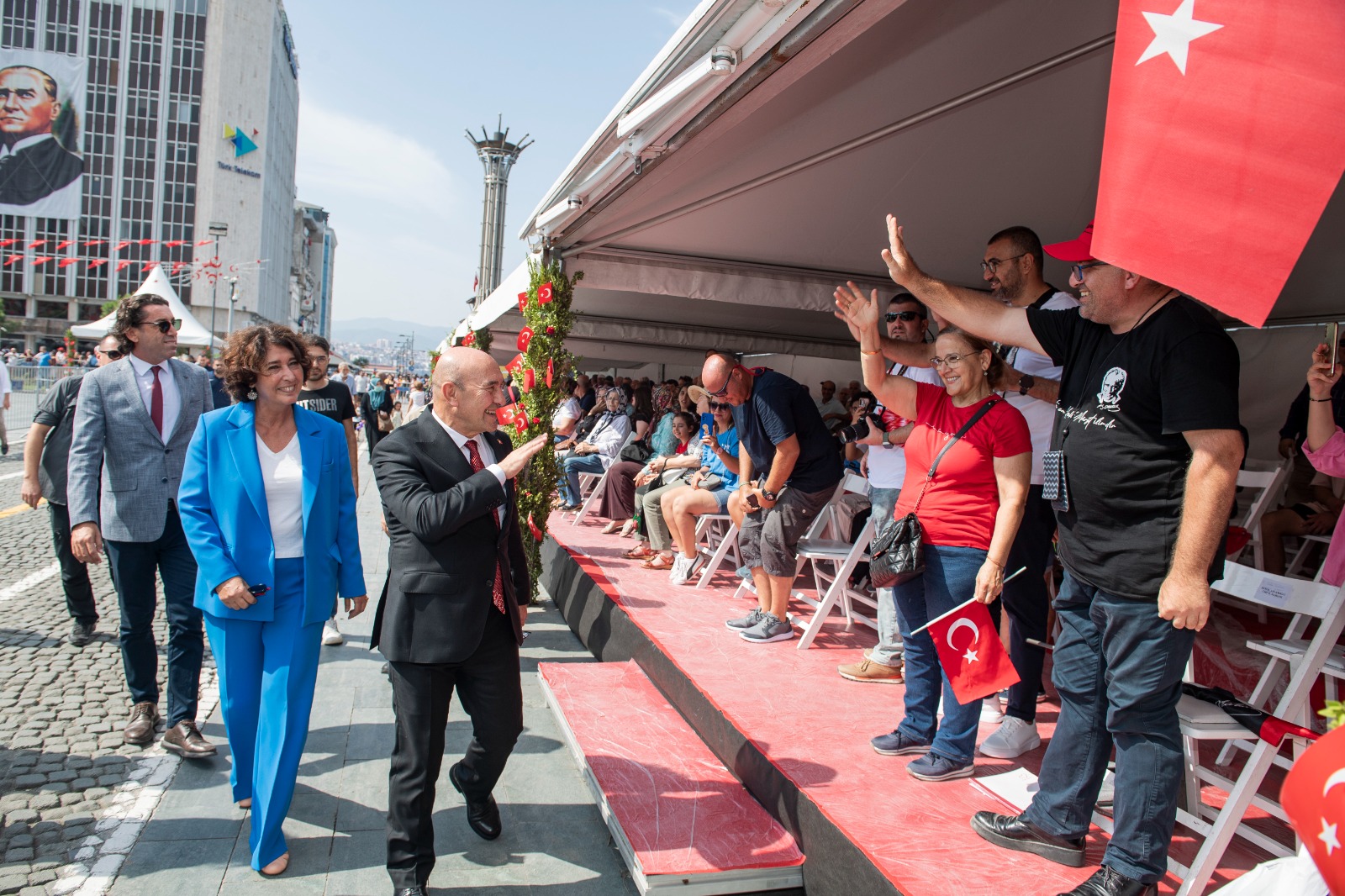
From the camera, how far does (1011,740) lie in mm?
3408

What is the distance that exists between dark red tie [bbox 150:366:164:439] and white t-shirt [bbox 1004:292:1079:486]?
379 cm

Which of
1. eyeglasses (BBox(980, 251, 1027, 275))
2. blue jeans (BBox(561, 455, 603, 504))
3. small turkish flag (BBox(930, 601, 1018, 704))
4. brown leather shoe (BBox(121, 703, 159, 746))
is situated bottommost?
brown leather shoe (BBox(121, 703, 159, 746))

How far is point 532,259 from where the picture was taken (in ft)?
21.1

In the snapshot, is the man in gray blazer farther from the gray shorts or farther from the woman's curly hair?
the gray shorts

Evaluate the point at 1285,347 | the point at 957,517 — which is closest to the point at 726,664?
the point at 957,517

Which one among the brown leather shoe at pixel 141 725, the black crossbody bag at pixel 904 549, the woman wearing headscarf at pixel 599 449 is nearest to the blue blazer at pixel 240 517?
the brown leather shoe at pixel 141 725

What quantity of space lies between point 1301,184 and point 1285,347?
22.1 ft

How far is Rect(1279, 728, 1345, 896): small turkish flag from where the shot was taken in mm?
995

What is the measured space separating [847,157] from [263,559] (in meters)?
3.34

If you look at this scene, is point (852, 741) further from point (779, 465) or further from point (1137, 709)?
point (779, 465)

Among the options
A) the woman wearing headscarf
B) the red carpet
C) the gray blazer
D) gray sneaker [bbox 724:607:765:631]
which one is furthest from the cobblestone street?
the woman wearing headscarf

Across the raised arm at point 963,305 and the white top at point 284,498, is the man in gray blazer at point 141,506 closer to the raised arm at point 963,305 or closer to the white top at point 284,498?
the white top at point 284,498

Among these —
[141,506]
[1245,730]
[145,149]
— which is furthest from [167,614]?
[145,149]

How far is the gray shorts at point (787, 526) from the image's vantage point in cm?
482
